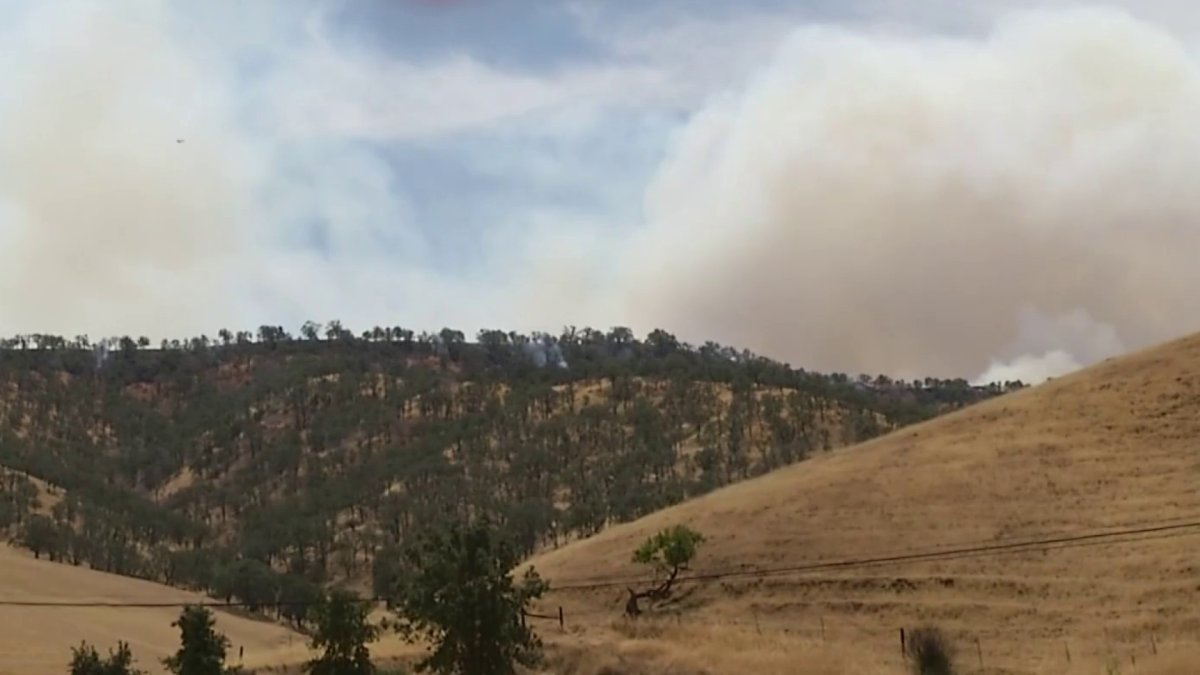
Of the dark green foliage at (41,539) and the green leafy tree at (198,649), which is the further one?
the dark green foliage at (41,539)

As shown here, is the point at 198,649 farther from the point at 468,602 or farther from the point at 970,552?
the point at 970,552

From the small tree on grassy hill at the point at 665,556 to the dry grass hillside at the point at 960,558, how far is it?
1.29m

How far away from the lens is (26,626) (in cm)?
10606

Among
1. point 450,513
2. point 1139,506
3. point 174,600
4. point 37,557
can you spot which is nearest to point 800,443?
point 450,513

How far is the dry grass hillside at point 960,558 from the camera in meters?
56.3

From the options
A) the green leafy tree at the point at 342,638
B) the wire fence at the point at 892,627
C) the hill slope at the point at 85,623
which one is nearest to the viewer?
the green leafy tree at the point at 342,638

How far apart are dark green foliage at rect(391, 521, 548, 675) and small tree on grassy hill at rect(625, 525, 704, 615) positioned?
20.4m

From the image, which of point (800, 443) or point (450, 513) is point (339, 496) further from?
point (800, 443)

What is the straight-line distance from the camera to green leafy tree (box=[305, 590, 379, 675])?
167 ft

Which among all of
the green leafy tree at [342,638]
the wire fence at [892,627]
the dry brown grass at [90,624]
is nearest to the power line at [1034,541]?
the wire fence at [892,627]

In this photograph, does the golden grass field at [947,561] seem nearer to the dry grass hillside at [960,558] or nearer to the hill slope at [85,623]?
the dry grass hillside at [960,558]

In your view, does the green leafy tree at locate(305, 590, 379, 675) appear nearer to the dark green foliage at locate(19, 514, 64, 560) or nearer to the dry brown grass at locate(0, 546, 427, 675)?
the dry brown grass at locate(0, 546, 427, 675)

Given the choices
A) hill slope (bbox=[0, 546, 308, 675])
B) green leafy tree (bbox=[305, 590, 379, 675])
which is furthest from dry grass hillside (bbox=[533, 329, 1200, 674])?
hill slope (bbox=[0, 546, 308, 675])

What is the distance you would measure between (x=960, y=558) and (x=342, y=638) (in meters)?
33.7
